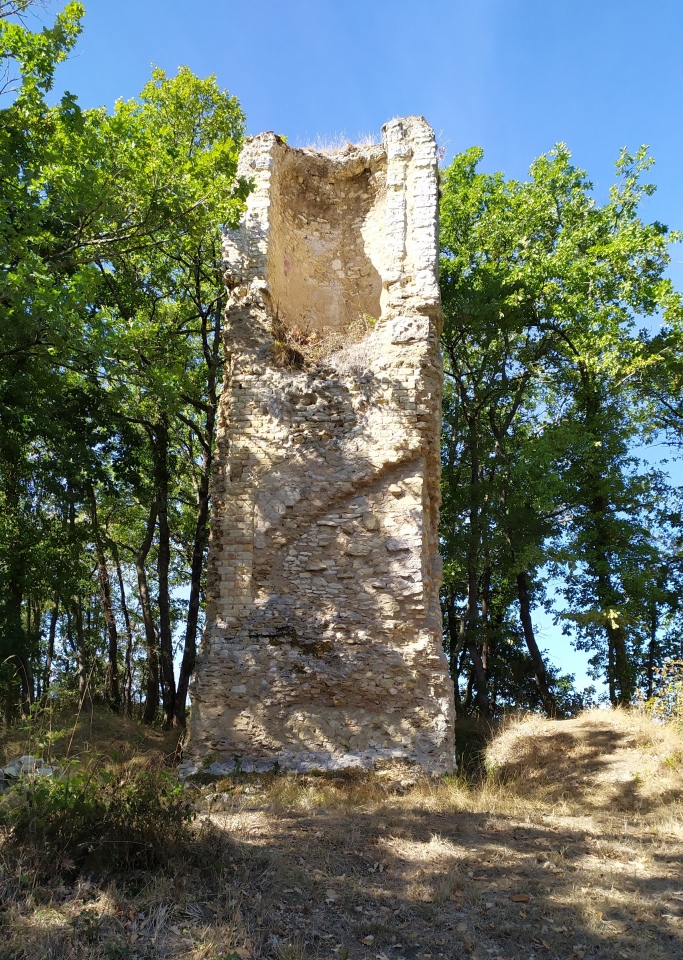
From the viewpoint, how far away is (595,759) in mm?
8930

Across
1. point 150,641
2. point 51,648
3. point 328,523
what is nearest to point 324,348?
point 328,523

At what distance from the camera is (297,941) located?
154 inches

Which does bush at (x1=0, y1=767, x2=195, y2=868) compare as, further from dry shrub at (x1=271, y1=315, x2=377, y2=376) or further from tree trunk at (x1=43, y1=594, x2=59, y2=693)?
tree trunk at (x1=43, y1=594, x2=59, y2=693)

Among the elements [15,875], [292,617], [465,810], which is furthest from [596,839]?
[15,875]

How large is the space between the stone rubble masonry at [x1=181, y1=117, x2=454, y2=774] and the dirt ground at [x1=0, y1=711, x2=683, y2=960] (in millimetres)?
731

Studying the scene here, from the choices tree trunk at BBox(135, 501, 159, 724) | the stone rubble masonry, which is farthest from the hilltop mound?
tree trunk at BBox(135, 501, 159, 724)

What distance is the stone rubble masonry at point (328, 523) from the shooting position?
25.6 feet

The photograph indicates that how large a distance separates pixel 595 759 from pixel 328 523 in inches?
181

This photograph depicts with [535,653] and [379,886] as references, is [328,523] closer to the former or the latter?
[379,886]

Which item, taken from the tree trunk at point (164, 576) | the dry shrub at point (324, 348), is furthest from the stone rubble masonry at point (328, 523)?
the tree trunk at point (164, 576)

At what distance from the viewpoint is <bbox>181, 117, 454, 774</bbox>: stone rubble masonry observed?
7.80 m

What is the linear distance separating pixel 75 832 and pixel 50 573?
28.5 feet

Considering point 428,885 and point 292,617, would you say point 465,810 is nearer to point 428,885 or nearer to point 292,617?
Result: point 428,885

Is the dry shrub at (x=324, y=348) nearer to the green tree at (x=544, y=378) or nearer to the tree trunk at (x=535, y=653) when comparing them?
the green tree at (x=544, y=378)
